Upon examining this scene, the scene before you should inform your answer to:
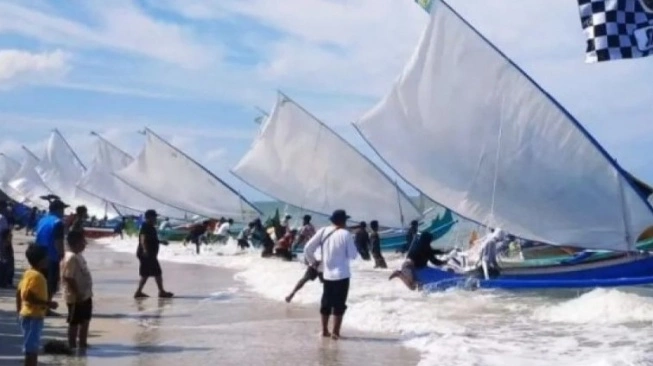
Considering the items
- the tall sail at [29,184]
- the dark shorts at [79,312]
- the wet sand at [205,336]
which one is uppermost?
the tall sail at [29,184]

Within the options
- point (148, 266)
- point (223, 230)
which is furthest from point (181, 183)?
point (148, 266)

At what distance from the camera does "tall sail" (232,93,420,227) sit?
3681cm

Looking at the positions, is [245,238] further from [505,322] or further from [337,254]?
[337,254]

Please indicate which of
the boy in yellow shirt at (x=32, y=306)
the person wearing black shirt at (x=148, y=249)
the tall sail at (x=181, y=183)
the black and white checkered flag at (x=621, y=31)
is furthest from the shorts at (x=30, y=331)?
the tall sail at (x=181, y=183)

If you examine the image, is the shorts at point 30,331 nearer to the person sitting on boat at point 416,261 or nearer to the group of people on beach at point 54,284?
the group of people on beach at point 54,284

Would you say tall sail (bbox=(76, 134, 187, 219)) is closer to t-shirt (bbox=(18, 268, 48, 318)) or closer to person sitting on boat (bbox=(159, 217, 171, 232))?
person sitting on boat (bbox=(159, 217, 171, 232))

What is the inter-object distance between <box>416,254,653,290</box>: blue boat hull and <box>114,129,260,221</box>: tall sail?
30.0m

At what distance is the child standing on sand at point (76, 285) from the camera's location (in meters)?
10.0

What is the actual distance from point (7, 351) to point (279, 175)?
2658 cm

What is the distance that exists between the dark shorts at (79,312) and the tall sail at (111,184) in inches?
1622

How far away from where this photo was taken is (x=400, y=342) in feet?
39.8

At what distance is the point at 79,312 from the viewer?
1026 cm

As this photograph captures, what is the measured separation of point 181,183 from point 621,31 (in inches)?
1440

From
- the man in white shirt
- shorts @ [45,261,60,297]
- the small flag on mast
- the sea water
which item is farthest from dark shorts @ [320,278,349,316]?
the small flag on mast
